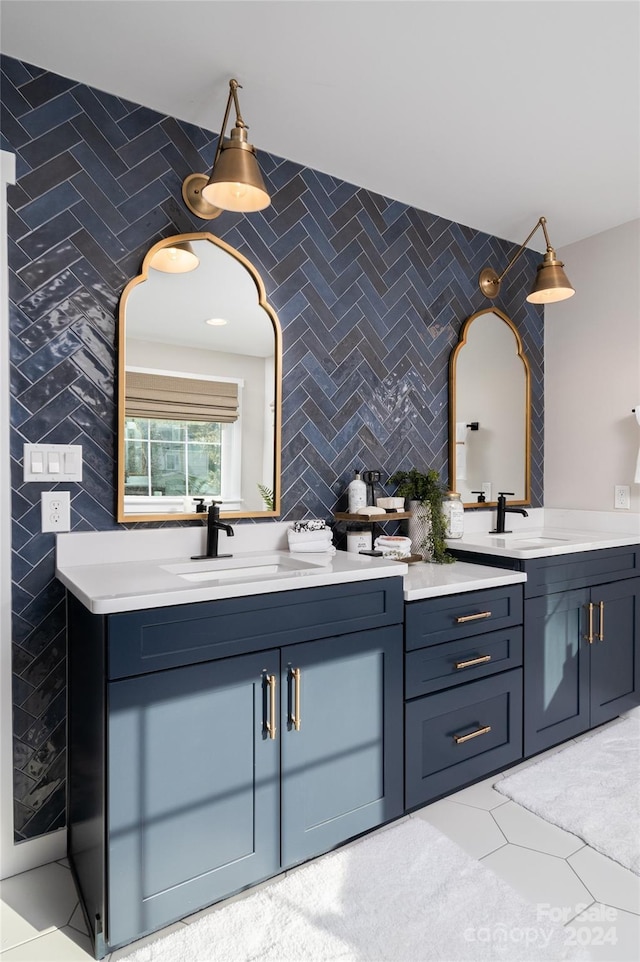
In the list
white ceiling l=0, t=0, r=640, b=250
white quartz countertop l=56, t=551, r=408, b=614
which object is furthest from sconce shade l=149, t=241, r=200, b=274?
white quartz countertop l=56, t=551, r=408, b=614

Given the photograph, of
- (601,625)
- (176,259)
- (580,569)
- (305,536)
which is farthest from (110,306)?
(601,625)

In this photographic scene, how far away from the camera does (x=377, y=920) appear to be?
61.5 inches

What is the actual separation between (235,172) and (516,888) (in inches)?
89.9

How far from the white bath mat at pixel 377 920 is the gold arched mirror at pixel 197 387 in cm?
122

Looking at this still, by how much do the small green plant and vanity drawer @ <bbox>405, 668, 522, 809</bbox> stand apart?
906 millimetres

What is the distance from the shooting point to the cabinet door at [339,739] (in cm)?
170

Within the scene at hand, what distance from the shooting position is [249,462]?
2277 millimetres

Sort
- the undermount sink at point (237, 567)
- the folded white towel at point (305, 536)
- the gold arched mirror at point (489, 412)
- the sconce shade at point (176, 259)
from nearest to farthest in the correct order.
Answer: the undermount sink at point (237, 567), the sconce shade at point (176, 259), the folded white towel at point (305, 536), the gold arched mirror at point (489, 412)

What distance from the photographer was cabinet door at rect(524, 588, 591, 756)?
234 centimetres

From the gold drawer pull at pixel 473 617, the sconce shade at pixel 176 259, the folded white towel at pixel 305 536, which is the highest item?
the sconce shade at pixel 176 259

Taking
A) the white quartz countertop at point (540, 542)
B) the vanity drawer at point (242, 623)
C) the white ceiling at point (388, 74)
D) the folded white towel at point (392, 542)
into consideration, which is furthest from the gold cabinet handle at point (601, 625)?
the white ceiling at point (388, 74)

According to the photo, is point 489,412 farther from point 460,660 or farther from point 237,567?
point 237,567

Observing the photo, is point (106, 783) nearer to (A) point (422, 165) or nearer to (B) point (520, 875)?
(B) point (520, 875)

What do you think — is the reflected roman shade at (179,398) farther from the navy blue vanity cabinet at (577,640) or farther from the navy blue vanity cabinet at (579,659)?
the navy blue vanity cabinet at (579,659)
